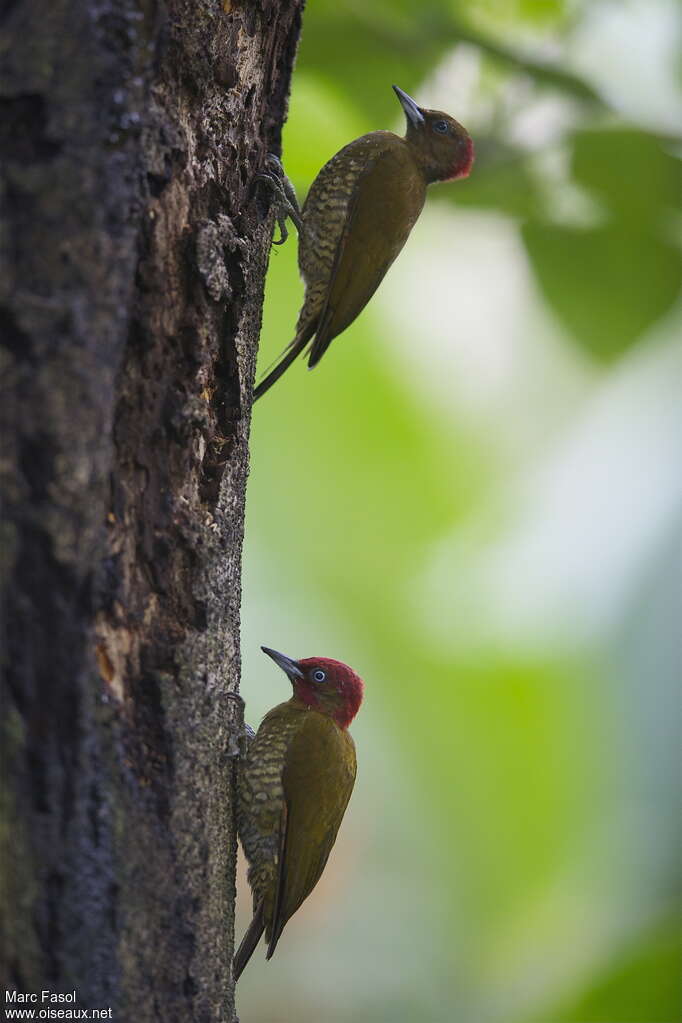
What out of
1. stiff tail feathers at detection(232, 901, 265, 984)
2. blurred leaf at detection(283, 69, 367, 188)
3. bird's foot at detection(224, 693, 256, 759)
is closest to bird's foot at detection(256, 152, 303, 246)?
blurred leaf at detection(283, 69, 367, 188)

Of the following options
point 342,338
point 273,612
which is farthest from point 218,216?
point 273,612

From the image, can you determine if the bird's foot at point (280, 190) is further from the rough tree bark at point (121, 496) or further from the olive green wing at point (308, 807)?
the olive green wing at point (308, 807)

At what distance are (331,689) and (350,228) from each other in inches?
55.8

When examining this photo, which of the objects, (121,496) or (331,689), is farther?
(331,689)

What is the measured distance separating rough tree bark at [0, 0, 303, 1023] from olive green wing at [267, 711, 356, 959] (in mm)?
617

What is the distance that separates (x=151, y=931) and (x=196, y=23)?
5.25ft

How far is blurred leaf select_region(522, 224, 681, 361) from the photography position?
143 inches

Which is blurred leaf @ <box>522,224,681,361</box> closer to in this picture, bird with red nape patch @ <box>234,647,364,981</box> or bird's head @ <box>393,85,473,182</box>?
bird's head @ <box>393,85,473,182</box>

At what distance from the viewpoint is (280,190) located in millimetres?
2500

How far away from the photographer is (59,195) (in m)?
1.46

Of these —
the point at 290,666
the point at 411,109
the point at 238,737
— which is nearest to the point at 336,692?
the point at 290,666

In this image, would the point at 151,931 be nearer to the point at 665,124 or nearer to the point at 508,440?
the point at 665,124

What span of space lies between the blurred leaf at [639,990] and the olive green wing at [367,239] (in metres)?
2.49

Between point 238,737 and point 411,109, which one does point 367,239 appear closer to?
→ point 411,109
